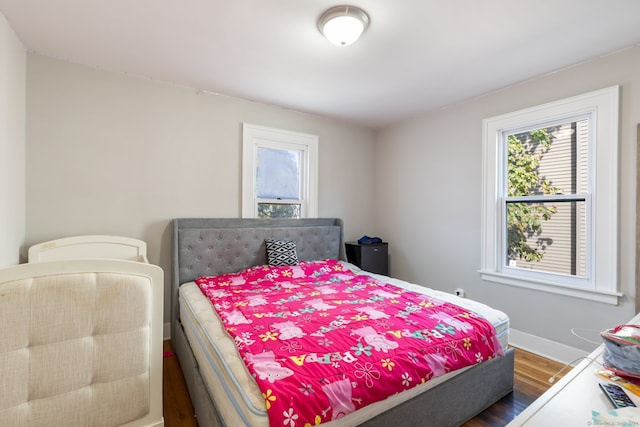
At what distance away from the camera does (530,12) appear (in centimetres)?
176

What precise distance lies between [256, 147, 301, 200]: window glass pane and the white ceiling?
743mm

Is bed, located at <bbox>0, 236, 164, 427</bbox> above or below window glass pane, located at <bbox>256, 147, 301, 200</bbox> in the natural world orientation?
below

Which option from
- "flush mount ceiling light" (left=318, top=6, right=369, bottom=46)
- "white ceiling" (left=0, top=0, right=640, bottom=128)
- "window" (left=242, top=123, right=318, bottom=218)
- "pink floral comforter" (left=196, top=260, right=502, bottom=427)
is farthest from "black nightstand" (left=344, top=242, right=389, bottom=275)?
"flush mount ceiling light" (left=318, top=6, right=369, bottom=46)

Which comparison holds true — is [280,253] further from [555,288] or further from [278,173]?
[555,288]

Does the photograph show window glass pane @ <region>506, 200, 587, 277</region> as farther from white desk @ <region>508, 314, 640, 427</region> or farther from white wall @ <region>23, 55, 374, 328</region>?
white wall @ <region>23, 55, 374, 328</region>

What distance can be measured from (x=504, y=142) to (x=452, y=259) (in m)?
1.34

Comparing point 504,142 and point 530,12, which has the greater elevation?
point 530,12

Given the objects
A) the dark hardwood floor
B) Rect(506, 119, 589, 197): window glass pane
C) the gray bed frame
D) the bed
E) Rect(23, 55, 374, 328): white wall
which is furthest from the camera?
Rect(506, 119, 589, 197): window glass pane

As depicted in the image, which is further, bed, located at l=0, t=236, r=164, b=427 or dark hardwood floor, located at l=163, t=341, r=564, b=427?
dark hardwood floor, located at l=163, t=341, r=564, b=427

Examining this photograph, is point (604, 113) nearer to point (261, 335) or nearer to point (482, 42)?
point (482, 42)

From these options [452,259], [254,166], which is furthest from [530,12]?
[254,166]

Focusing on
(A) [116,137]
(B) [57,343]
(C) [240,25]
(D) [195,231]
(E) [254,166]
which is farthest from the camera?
(E) [254,166]

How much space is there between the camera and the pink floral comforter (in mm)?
1142

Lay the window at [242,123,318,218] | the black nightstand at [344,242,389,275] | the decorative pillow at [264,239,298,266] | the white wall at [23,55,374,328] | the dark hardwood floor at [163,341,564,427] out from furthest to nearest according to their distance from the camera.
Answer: the black nightstand at [344,242,389,275] < the window at [242,123,318,218] < the decorative pillow at [264,239,298,266] < the white wall at [23,55,374,328] < the dark hardwood floor at [163,341,564,427]
